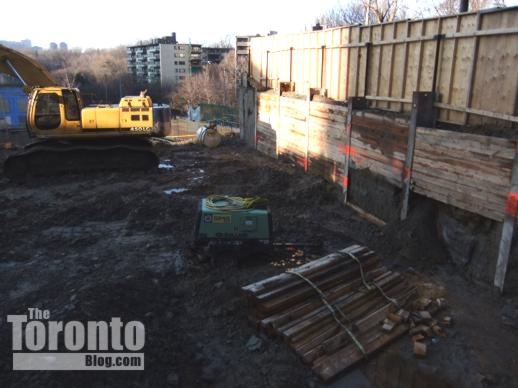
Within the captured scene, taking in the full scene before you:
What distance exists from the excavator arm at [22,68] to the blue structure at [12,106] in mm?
17027

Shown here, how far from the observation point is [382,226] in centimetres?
896

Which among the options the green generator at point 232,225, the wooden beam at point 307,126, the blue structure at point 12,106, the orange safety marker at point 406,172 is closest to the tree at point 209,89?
the blue structure at point 12,106

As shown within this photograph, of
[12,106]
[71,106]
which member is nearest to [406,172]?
[71,106]

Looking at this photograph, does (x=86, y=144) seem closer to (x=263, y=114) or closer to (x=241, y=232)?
(x=263, y=114)

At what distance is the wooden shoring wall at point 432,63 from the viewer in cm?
672

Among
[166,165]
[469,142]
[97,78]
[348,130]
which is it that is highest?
[97,78]

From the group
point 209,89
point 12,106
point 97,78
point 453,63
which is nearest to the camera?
point 453,63

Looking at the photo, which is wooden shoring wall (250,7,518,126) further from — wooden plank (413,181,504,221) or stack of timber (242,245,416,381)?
stack of timber (242,245,416,381)

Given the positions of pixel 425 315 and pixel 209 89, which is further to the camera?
pixel 209 89

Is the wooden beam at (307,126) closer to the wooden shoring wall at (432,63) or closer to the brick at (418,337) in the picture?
the wooden shoring wall at (432,63)

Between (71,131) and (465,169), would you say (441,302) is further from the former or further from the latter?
(71,131)

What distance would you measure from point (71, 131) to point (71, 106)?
0.79 meters

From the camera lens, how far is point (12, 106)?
3009cm

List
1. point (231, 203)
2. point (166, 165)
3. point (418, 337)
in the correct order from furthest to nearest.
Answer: point (166, 165), point (231, 203), point (418, 337)
